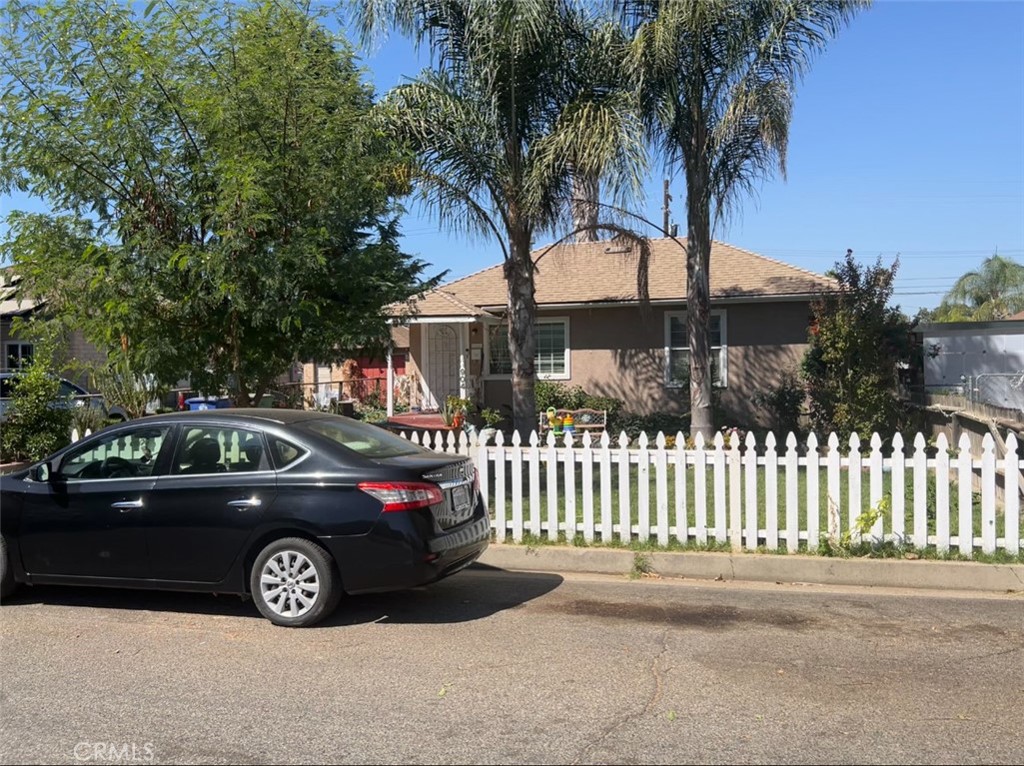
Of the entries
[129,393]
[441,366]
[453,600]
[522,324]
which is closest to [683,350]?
[441,366]

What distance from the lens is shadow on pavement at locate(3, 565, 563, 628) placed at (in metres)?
6.52

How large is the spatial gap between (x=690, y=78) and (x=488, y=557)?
7927 mm

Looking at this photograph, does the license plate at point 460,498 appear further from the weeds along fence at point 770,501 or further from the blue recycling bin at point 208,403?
the blue recycling bin at point 208,403

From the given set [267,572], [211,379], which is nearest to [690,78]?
[211,379]

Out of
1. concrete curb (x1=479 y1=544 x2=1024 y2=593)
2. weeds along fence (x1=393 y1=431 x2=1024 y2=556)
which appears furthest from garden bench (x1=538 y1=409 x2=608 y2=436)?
concrete curb (x1=479 y1=544 x2=1024 y2=593)

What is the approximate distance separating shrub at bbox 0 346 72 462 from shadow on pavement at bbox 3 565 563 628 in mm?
4153

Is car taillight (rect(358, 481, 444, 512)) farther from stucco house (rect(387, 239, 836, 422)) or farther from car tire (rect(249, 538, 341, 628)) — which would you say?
stucco house (rect(387, 239, 836, 422))

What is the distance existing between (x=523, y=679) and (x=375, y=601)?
82.5 inches

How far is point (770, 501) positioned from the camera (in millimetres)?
8125

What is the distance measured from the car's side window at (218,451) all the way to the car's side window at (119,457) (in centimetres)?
21

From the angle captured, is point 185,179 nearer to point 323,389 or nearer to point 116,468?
point 116,468

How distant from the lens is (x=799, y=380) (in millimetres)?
17641

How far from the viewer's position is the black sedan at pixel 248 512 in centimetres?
610

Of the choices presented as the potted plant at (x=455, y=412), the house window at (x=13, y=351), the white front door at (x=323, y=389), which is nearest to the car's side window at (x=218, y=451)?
the potted plant at (x=455, y=412)
